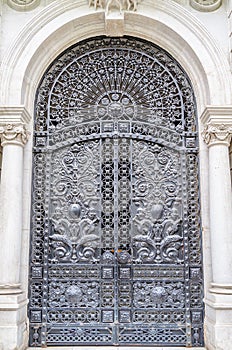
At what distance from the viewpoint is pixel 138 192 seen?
241 inches

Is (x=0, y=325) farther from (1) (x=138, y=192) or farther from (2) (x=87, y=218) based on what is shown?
(1) (x=138, y=192)

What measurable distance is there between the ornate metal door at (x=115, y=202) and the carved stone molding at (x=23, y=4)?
0.88 metres

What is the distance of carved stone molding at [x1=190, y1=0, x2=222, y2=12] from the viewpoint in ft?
20.8

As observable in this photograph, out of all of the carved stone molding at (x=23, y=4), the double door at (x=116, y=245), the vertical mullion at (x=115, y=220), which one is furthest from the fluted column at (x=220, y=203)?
the carved stone molding at (x=23, y=4)

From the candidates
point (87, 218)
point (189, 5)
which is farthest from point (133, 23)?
point (87, 218)

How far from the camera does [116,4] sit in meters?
6.34

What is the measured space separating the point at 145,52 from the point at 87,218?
281 cm

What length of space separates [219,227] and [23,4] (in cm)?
443

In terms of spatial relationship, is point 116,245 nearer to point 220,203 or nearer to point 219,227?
point 219,227

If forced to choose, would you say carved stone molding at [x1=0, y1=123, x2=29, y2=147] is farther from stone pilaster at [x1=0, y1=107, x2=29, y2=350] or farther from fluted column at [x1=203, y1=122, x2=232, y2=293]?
fluted column at [x1=203, y1=122, x2=232, y2=293]

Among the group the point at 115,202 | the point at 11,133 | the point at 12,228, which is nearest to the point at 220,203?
the point at 115,202

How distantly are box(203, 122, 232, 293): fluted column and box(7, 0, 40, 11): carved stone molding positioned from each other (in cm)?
325

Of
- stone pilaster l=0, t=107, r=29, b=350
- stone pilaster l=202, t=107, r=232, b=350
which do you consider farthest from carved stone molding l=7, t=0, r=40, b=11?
stone pilaster l=202, t=107, r=232, b=350

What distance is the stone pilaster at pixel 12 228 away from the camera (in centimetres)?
522
